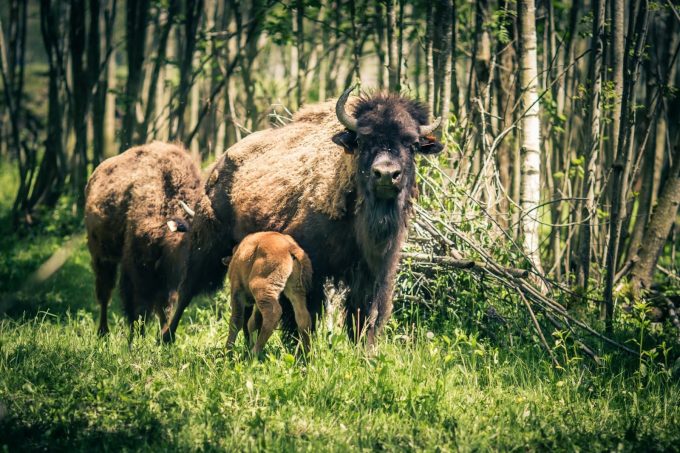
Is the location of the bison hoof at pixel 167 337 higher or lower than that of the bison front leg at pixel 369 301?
lower

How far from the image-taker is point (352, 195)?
637 centimetres

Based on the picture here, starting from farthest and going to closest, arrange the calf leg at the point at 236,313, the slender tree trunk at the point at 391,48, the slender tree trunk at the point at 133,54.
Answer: the slender tree trunk at the point at 133,54
the slender tree trunk at the point at 391,48
the calf leg at the point at 236,313

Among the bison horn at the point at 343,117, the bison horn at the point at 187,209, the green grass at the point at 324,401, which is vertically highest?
the bison horn at the point at 343,117

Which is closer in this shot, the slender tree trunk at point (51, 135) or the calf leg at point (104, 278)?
the calf leg at point (104, 278)

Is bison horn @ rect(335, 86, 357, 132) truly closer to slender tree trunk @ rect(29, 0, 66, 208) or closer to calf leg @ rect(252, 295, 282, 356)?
calf leg @ rect(252, 295, 282, 356)

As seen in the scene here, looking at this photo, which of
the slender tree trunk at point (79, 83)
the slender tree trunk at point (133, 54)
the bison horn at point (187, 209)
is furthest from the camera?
the slender tree trunk at point (79, 83)

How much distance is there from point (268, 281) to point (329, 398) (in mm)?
1107

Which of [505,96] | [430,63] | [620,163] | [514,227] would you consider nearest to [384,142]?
[620,163]

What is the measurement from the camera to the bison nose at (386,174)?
19.3ft

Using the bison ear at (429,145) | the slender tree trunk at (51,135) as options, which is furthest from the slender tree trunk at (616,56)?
the slender tree trunk at (51,135)

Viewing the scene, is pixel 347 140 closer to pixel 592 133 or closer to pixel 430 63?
pixel 592 133

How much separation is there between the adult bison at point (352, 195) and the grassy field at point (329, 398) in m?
0.51

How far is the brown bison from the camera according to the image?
321 inches

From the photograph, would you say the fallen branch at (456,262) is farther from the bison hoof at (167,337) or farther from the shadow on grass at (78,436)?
the shadow on grass at (78,436)
